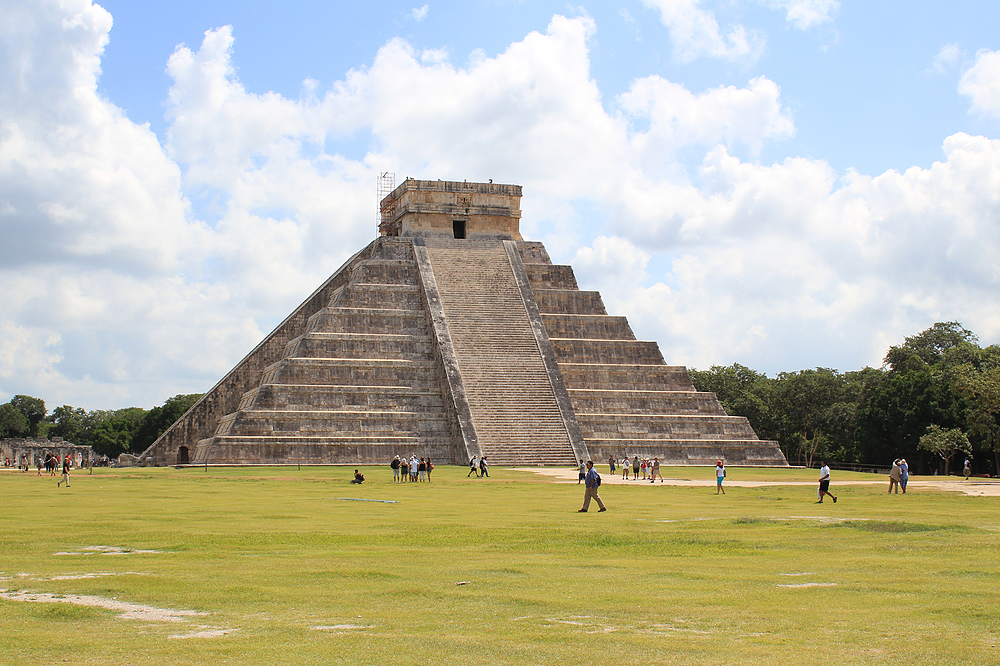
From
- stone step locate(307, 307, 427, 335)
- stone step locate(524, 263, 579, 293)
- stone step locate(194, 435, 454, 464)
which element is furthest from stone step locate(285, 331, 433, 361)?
stone step locate(524, 263, 579, 293)

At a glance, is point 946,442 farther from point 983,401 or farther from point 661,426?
point 661,426

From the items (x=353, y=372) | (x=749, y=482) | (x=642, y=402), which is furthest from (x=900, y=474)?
(x=353, y=372)

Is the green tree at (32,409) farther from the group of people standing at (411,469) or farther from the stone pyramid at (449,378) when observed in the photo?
the group of people standing at (411,469)

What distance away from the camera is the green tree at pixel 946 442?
44.1 meters

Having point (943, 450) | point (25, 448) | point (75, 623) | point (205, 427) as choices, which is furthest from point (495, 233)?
point (75, 623)

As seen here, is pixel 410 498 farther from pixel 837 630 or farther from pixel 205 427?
pixel 205 427

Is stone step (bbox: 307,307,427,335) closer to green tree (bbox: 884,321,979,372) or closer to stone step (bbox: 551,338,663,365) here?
stone step (bbox: 551,338,663,365)

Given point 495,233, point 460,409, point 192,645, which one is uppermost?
point 495,233

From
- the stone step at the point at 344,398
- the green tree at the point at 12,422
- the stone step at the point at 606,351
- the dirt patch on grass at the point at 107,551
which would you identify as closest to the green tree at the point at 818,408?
the stone step at the point at 606,351

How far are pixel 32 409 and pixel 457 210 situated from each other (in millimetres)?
86137

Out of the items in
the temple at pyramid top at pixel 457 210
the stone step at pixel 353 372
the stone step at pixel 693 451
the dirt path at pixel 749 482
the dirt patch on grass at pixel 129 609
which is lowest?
the dirt patch on grass at pixel 129 609

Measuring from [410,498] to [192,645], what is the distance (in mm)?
14773

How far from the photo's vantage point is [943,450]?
44.4 meters

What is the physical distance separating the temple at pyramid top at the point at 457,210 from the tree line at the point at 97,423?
3128cm
